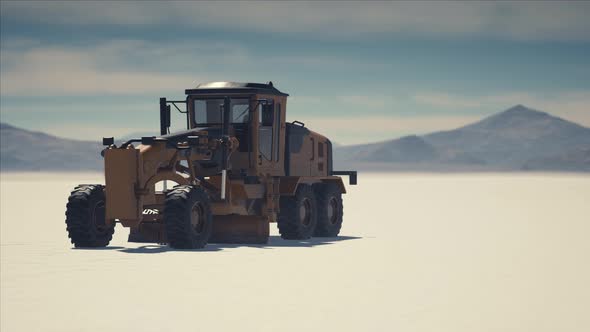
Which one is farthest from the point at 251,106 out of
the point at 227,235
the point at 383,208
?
the point at 383,208

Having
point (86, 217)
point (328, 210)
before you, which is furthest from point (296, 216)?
point (86, 217)

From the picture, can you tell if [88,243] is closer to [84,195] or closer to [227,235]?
[84,195]

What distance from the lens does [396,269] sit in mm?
18234

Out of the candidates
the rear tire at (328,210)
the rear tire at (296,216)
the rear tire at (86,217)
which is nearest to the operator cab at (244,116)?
the rear tire at (296,216)

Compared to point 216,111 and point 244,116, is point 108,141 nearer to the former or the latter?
point 216,111

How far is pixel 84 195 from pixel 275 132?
494cm

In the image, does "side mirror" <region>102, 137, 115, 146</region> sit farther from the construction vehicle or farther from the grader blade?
the grader blade

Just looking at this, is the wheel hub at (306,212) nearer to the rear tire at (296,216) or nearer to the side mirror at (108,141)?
the rear tire at (296,216)

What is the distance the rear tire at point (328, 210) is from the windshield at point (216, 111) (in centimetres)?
341

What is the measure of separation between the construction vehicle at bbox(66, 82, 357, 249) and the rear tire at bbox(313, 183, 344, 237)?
0.09 ft

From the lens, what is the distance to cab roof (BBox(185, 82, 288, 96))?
25.1 metres

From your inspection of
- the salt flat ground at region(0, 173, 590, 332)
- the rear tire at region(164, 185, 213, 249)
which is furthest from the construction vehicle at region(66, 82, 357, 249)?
the salt flat ground at region(0, 173, 590, 332)

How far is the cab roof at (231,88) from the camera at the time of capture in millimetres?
25109

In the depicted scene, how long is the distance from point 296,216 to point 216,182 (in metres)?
2.25
